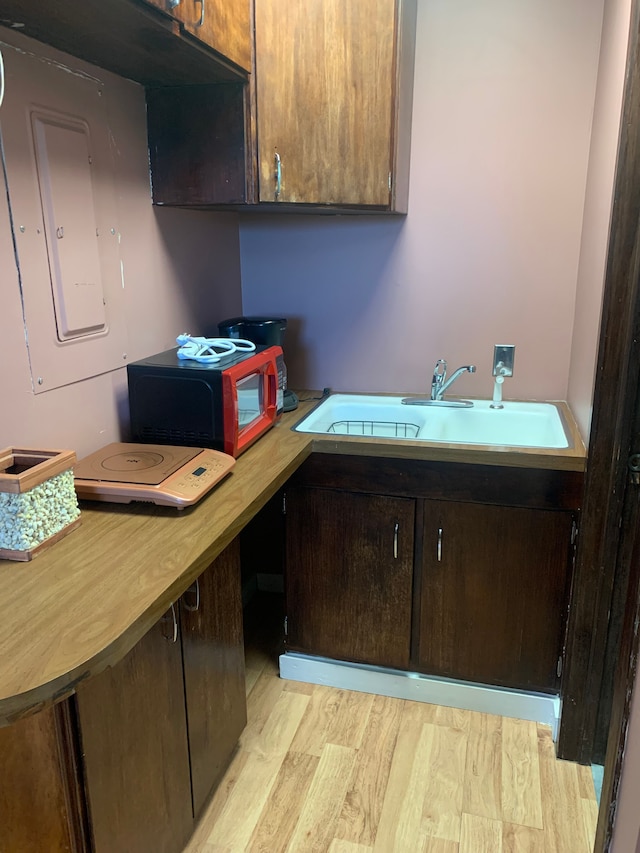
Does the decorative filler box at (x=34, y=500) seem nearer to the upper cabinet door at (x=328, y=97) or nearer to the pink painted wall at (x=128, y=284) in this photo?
the pink painted wall at (x=128, y=284)

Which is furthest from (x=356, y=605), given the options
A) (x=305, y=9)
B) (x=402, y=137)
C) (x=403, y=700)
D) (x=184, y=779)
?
(x=305, y=9)

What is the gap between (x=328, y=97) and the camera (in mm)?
1889

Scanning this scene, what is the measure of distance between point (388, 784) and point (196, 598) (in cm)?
84

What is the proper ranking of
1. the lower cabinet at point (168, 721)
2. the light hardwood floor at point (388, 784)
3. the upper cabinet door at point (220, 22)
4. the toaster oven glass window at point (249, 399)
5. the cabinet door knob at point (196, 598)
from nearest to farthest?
the lower cabinet at point (168, 721) < the upper cabinet door at point (220, 22) < the cabinet door knob at point (196, 598) < the light hardwood floor at point (388, 784) < the toaster oven glass window at point (249, 399)

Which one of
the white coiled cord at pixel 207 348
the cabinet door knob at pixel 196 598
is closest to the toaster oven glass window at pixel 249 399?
the white coiled cord at pixel 207 348

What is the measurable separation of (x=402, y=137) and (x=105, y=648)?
183 cm

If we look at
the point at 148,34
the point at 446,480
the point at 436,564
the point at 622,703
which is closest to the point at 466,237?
the point at 446,480

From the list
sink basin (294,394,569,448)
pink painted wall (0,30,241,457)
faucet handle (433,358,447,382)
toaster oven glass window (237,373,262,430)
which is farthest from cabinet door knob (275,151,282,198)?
faucet handle (433,358,447,382)

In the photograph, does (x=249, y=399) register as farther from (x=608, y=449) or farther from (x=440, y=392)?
(x=608, y=449)

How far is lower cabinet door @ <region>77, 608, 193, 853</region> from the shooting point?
3.80ft

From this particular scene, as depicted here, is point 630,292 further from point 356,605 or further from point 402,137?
point 356,605

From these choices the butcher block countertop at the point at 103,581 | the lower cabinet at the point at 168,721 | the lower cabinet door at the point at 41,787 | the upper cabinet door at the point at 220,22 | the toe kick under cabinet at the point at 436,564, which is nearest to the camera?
the butcher block countertop at the point at 103,581

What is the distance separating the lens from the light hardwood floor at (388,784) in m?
1.64

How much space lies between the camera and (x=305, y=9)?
1.82 metres
